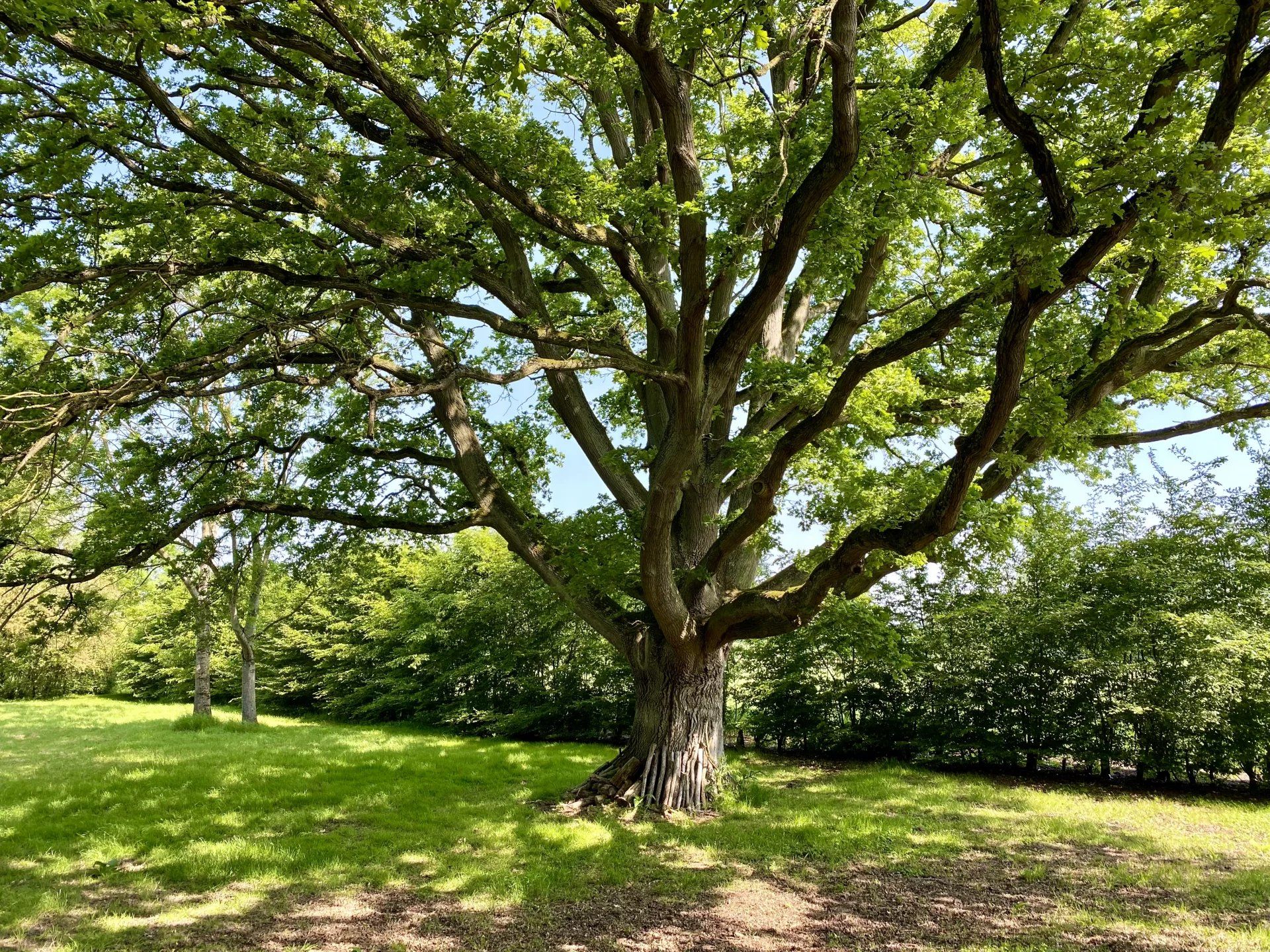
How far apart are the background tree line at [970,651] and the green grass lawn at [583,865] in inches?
50.8

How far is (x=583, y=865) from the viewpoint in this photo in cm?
657

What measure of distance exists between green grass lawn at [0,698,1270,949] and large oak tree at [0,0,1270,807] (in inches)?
78.1

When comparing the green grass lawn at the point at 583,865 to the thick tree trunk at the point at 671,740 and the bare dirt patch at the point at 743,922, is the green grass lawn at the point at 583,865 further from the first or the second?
the thick tree trunk at the point at 671,740

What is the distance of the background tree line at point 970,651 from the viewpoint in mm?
10055

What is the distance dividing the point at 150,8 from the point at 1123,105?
6.42 metres

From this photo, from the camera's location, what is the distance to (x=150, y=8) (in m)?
5.00

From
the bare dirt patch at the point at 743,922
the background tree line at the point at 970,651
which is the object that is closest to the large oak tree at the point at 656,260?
the background tree line at the point at 970,651

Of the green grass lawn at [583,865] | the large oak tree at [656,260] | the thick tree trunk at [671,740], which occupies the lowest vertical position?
the green grass lawn at [583,865]

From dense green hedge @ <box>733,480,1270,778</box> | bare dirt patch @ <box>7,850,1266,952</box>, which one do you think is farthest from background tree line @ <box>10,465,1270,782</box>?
bare dirt patch @ <box>7,850,1266,952</box>

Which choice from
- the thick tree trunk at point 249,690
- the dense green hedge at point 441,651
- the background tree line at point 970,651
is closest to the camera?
the background tree line at point 970,651

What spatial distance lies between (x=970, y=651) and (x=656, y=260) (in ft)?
28.5

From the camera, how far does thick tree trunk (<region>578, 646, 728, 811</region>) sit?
9.05 metres

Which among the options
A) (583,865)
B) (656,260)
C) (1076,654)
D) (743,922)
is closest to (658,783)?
(583,865)

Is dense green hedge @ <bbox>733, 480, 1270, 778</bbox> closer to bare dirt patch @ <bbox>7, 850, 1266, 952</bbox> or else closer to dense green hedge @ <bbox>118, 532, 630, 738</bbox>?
bare dirt patch @ <bbox>7, 850, 1266, 952</bbox>
